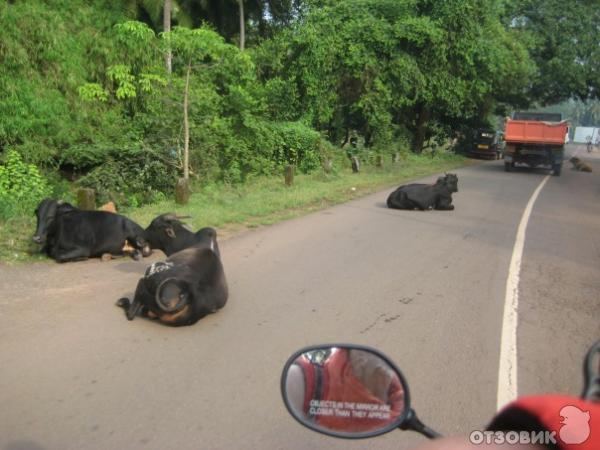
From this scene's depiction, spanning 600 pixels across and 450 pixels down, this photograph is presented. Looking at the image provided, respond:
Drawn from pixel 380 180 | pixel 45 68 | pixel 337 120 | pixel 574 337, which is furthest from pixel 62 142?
pixel 337 120

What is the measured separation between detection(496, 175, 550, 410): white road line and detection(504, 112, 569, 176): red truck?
15.7m

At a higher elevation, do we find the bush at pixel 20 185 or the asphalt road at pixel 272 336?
the bush at pixel 20 185

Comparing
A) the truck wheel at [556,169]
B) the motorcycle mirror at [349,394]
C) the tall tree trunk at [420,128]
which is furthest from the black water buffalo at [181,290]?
the tall tree trunk at [420,128]

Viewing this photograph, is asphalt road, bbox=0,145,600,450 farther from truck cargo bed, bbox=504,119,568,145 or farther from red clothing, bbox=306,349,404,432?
truck cargo bed, bbox=504,119,568,145

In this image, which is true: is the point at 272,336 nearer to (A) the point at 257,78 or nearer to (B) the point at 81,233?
(B) the point at 81,233

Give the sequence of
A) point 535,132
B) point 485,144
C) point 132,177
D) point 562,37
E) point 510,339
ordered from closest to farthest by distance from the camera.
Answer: point 510,339, point 132,177, point 535,132, point 562,37, point 485,144

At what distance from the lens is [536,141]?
23.5 m

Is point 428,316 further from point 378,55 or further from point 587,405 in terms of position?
point 378,55

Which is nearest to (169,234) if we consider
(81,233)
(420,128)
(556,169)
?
(81,233)

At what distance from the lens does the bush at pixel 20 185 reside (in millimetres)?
10508

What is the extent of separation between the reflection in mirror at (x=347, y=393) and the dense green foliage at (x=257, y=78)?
37.3 ft

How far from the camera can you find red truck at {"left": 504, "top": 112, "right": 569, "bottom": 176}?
2319 centimetres

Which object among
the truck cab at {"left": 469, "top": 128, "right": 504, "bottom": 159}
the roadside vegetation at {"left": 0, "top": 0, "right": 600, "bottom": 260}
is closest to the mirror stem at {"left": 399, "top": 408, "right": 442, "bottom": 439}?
the roadside vegetation at {"left": 0, "top": 0, "right": 600, "bottom": 260}

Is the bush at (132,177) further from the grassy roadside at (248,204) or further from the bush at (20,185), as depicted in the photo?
the bush at (20,185)
